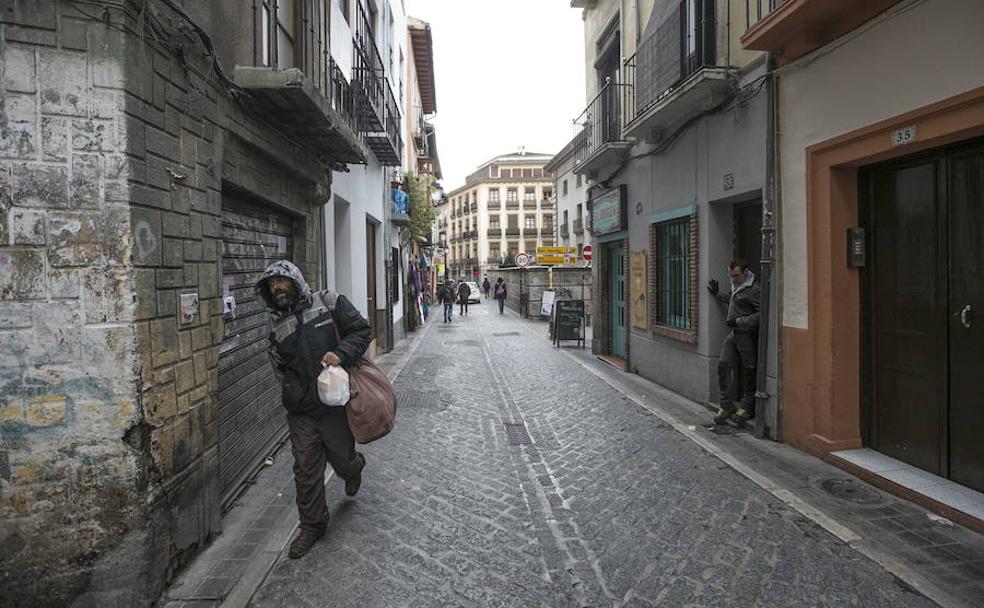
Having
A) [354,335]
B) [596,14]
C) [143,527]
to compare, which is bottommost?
[143,527]

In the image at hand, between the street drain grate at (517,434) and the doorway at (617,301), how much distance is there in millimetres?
6031

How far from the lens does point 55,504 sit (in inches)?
114

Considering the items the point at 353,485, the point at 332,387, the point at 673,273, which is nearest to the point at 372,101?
the point at 673,273

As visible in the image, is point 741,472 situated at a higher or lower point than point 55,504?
lower

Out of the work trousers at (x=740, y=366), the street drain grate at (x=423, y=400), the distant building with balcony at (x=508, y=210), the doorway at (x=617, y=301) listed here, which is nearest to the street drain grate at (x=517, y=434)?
the street drain grate at (x=423, y=400)

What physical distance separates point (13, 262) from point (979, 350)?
603 cm

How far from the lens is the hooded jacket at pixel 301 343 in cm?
382

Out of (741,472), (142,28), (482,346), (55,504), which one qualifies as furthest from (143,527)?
(482,346)

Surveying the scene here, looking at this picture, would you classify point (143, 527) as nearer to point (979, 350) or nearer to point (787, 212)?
point (979, 350)

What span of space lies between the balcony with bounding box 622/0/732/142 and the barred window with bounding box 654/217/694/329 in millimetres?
1474

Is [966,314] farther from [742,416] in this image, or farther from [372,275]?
[372,275]

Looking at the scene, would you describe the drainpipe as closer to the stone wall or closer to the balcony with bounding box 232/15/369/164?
the balcony with bounding box 232/15/369/164

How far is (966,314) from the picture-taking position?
4.32 metres

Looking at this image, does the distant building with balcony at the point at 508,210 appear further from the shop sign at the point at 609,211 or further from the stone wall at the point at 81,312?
the stone wall at the point at 81,312
